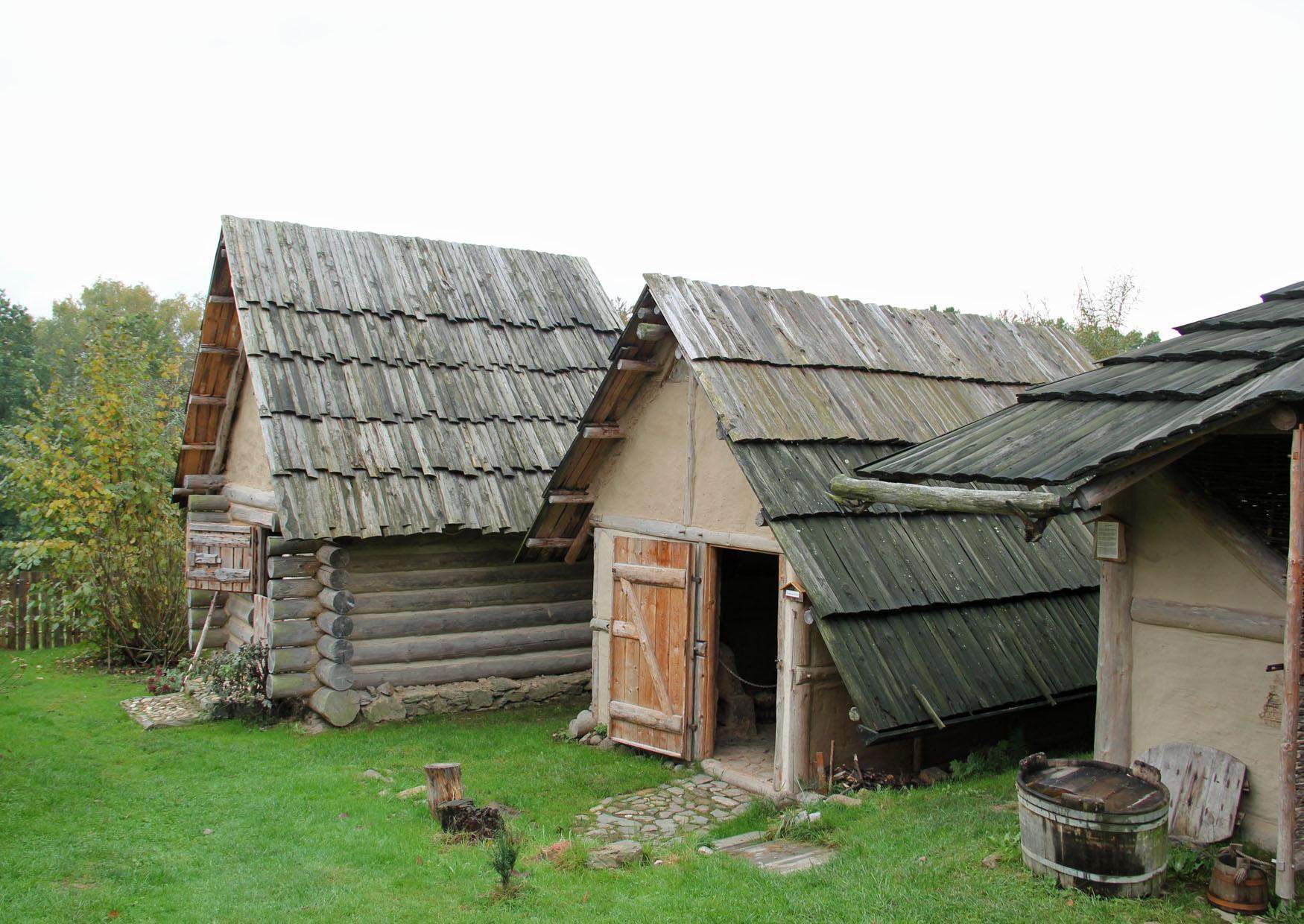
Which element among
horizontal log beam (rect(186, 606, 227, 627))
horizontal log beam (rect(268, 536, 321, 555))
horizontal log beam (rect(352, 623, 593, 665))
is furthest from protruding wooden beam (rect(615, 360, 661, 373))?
horizontal log beam (rect(186, 606, 227, 627))

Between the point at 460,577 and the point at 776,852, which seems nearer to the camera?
the point at 776,852

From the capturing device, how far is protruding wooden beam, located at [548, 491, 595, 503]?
453 inches

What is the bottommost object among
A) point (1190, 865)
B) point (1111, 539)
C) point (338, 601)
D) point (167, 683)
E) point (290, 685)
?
point (167, 683)

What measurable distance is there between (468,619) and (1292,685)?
9.67 m

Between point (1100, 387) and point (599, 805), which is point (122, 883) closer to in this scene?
point (599, 805)

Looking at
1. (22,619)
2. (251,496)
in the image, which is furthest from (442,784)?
(22,619)

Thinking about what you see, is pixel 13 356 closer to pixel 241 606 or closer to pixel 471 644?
pixel 241 606

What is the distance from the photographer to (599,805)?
9328 millimetres

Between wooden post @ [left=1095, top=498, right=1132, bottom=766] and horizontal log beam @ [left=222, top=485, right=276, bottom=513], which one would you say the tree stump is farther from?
horizontal log beam @ [left=222, top=485, right=276, bottom=513]

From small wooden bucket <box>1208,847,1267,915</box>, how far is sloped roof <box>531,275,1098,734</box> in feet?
9.08

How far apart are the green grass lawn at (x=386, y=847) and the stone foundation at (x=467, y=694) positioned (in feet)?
2.33

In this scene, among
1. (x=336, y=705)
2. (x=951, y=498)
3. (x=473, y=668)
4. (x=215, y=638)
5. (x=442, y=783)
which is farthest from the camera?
(x=215, y=638)

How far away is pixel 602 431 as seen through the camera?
1105 centimetres

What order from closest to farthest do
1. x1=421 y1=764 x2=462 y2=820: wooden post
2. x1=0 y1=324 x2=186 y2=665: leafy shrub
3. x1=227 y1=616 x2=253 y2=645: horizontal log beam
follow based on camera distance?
x1=421 y1=764 x2=462 y2=820: wooden post, x1=227 y1=616 x2=253 y2=645: horizontal log beam, x1=0 y1=324 x2=186 y2=665: leafy shrub
